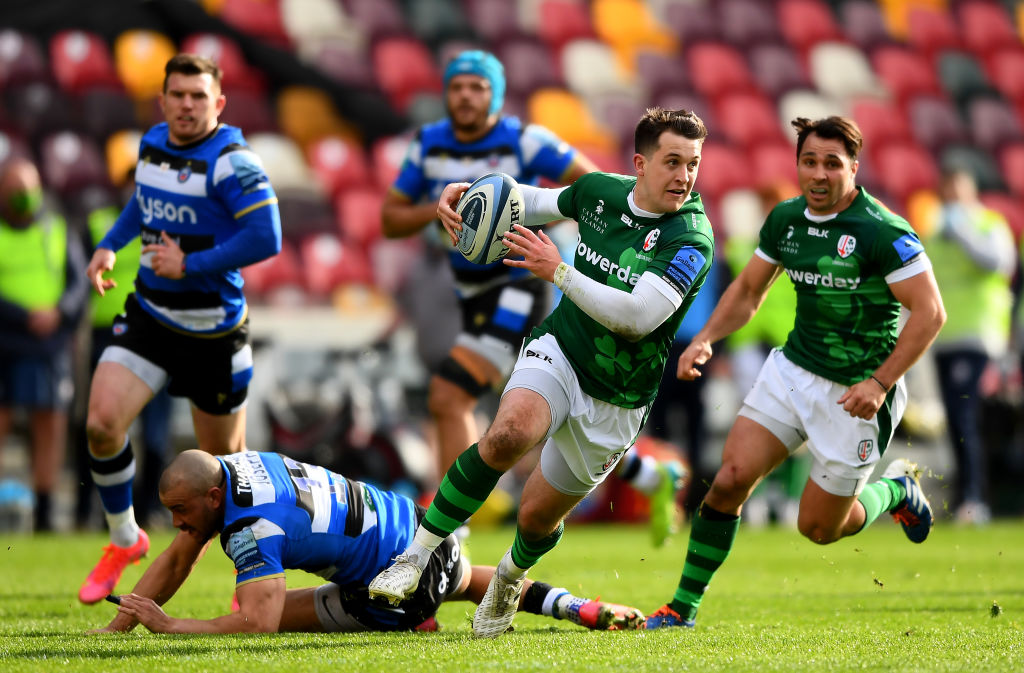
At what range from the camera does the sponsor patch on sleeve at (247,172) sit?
5.71 m

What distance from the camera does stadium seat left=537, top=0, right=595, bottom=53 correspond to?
1814 centimetres

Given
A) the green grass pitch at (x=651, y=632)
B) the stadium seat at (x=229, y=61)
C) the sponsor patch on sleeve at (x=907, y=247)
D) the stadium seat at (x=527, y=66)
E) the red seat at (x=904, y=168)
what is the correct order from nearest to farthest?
the green grass pitch at (x=651, y=632) < the sponsor patch on sleeve at (x=907, y=247) < the stadium seat at (x=229, y=61) < the stadium seat at (x=527, y=66) < the red seat at (x=904, y=168)

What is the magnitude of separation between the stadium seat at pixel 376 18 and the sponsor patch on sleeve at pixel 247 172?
38.5ft

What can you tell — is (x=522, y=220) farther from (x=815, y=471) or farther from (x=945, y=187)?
(x=945, y=187)

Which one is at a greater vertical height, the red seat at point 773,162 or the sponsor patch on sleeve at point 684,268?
the sponsor patch on sleeve at point 684,268

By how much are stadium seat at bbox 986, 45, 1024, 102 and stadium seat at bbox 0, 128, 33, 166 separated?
1338cm

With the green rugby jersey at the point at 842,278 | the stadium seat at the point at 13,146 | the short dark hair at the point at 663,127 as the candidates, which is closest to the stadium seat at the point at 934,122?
the stadium seat at the point at 13,146

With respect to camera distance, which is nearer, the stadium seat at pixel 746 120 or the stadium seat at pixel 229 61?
the stadium seat at pixel 229 61

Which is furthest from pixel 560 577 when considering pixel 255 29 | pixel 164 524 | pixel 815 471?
pixel 255 29

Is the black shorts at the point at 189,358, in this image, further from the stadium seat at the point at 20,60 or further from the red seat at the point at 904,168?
the red seat at the point at 904,168

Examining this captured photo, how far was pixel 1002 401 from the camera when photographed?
1159 centimetres

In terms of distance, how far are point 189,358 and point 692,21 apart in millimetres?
14520

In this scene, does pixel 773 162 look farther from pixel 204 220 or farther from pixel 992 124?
pixel 204 220

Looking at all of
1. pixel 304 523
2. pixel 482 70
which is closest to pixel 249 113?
pixel 482 70
